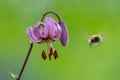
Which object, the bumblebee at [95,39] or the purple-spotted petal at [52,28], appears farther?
the bumblebee at [95,39]

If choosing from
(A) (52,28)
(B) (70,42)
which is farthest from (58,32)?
(B) (70,42)

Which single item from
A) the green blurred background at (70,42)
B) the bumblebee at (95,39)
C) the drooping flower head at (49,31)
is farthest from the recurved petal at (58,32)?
the green blurred background at (70,42)

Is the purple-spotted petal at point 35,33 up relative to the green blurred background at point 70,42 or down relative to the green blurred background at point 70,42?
up

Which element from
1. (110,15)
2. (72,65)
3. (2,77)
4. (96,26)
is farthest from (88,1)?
(2,77)

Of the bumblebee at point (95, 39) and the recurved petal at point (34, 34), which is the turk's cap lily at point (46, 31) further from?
the bumblebee at point (95, 39)

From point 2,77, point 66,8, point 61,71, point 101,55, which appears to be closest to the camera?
point 2,77

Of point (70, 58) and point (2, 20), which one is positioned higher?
point (2, 20)

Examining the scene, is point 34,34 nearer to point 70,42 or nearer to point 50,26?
point 50,26

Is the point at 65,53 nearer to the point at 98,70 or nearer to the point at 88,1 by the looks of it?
the point at 98,70

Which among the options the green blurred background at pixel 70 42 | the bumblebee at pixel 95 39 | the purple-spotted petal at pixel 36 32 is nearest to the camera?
the purple-spotted petal at pixel 36 32
